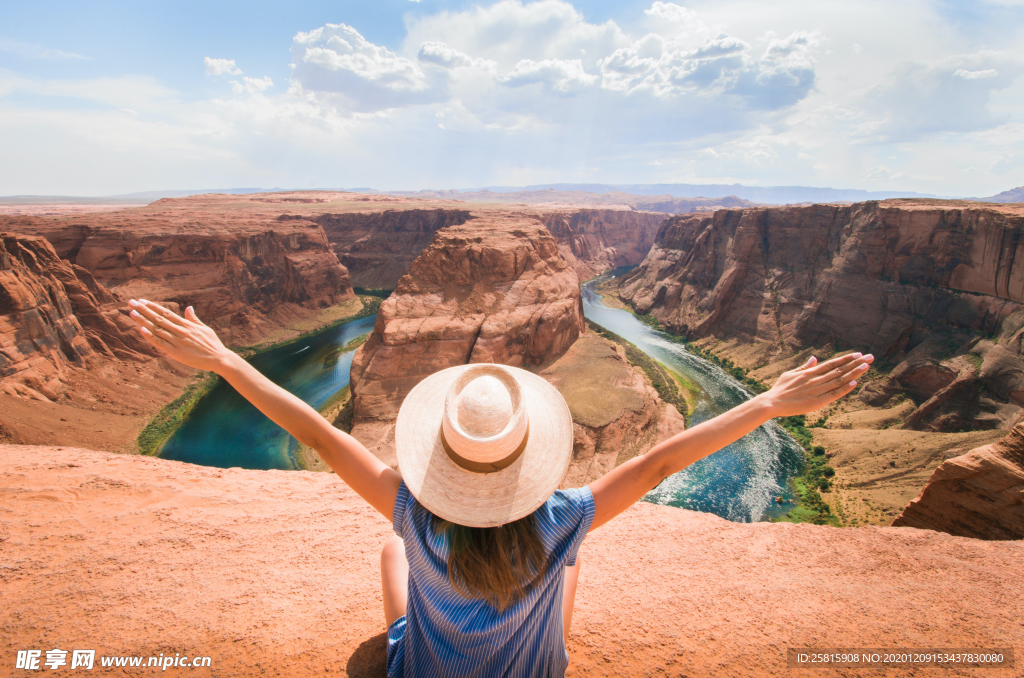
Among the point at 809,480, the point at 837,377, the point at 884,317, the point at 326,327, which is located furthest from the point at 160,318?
the point at 326,327

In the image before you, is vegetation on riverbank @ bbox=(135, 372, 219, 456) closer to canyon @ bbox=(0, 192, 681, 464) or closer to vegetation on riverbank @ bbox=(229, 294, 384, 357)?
canyon @ bbox=(0, 192, 681, 464)

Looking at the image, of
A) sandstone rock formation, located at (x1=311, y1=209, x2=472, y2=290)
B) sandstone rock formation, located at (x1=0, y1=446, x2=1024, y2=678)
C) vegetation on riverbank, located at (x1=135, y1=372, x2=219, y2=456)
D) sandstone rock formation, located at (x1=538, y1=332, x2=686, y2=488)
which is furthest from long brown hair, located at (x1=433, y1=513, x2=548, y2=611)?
sandstone rock formation, located at (x1=311, y1=209, x2=472, y2=290)

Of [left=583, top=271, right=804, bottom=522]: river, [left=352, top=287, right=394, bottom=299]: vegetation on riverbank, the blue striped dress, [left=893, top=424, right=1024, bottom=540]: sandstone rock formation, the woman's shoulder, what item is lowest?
[left=583, top=271, right=804, bottom=522]: river

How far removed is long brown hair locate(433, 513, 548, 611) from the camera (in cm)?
228

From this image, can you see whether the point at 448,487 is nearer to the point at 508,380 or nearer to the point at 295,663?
the point at 508,380

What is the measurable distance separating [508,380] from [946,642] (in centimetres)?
524

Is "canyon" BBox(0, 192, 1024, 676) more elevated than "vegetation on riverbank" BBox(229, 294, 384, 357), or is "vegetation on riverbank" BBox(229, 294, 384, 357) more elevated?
"canyon" BBox(0, 192, 1024, 676)

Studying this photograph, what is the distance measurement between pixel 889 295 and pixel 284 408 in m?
54.2

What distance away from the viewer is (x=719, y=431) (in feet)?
9.83

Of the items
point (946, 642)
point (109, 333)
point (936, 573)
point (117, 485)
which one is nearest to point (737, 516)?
point (936, 573)

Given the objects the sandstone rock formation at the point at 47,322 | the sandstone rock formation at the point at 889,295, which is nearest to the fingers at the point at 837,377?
the sandstone rock formation at the point at 889,295

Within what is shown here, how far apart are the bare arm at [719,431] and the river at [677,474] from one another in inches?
1003

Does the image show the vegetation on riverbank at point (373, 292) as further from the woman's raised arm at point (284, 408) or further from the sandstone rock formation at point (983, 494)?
the woman's raised arm at point (284, 408)

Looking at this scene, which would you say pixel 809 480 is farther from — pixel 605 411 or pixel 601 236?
pixel 601 236
